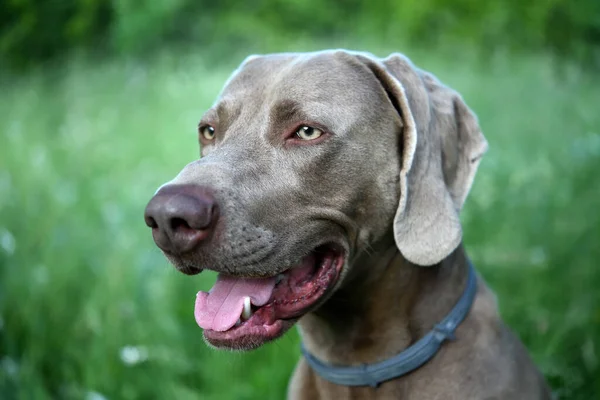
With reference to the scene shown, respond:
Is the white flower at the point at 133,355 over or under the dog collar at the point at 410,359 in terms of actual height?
under

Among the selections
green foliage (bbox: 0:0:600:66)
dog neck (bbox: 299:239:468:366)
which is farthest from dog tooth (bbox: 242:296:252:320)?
green foliage (bbox: 0:0:600:66)

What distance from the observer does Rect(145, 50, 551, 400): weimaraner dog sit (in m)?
2.25

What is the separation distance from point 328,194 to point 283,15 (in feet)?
19.0

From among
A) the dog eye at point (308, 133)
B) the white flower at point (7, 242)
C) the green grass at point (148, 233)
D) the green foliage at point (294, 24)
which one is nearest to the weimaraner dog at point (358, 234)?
the dog eye at point (308, 133)

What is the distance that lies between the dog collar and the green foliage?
15.5 ft

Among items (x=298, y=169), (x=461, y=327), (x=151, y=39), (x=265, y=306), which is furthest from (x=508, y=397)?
(x=151, y=39)

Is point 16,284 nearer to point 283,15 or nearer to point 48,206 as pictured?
point 48,206

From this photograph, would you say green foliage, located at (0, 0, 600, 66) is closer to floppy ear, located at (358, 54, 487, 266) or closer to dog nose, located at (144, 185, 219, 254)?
floppy ear, located at (358, 54, 487, 266)

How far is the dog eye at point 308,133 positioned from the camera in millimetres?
2393

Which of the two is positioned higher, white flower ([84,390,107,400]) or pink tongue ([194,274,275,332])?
pink tongue ([194,274,275,332])

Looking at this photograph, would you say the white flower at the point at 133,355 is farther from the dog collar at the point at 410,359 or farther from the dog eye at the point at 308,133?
the dog eye at the point at 308,133

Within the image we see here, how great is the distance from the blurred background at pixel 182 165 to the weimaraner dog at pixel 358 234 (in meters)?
1.06

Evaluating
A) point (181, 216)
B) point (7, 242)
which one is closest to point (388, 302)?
point (181, 216)

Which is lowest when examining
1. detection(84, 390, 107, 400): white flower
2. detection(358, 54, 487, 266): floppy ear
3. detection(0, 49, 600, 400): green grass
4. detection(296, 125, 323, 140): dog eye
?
detection(0, 49, 600, 400): green grass
